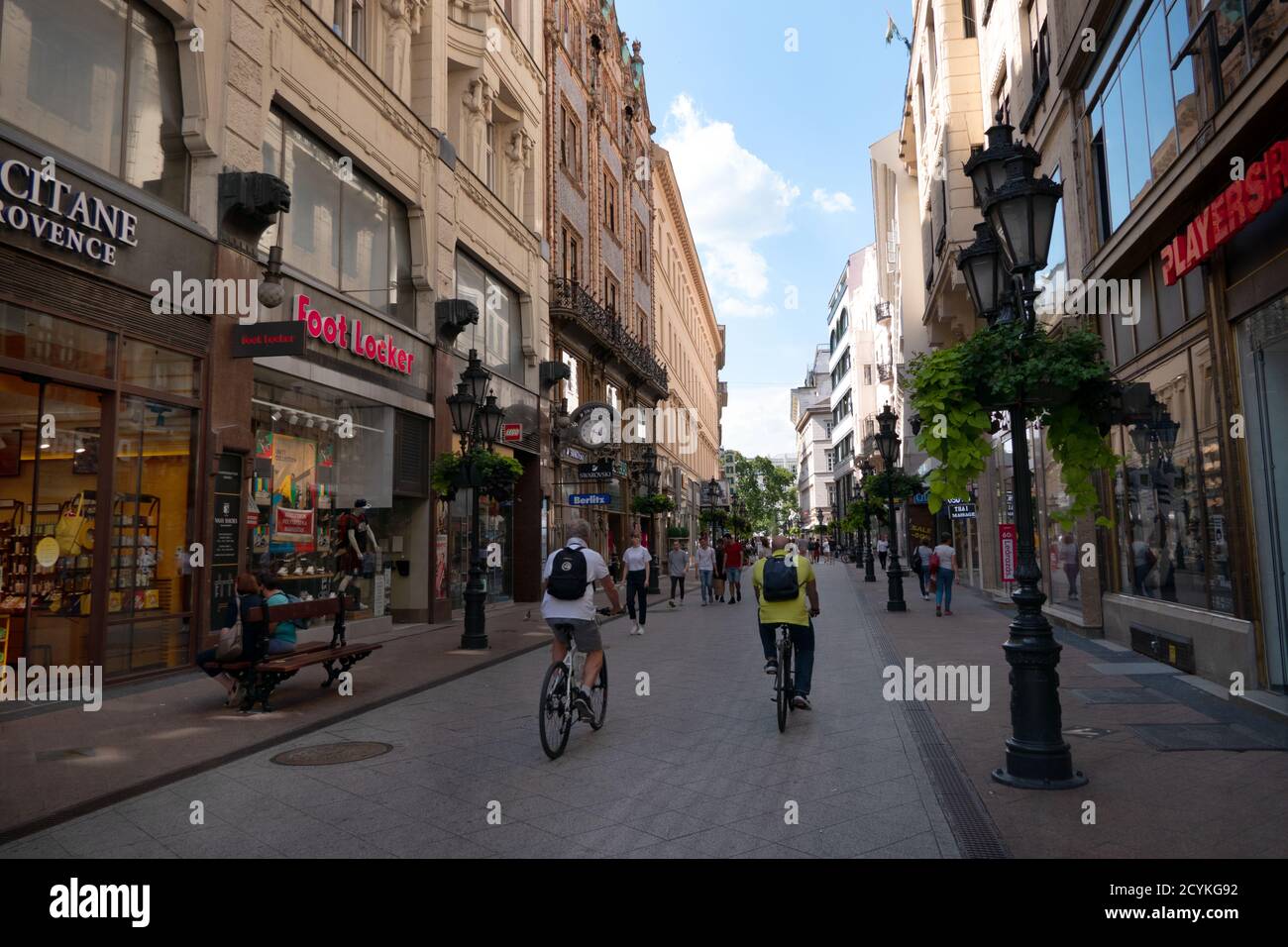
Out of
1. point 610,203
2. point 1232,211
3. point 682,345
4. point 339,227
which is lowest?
point 1232,211

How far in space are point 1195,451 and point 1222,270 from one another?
2.16 metres

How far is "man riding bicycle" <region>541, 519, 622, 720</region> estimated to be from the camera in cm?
759

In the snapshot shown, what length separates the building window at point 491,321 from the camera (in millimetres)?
21297

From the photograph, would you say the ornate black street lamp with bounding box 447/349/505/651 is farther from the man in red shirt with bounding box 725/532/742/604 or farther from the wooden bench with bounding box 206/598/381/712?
the man in red shirt with bounding box 725/532/742/604

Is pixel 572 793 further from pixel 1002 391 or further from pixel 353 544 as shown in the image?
pixel 353 544

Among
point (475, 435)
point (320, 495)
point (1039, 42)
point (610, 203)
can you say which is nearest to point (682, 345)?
point (610, 203)

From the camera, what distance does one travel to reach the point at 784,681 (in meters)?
8.27

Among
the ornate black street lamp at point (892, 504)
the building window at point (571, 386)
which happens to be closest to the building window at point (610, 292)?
the building window at point (571, 386)

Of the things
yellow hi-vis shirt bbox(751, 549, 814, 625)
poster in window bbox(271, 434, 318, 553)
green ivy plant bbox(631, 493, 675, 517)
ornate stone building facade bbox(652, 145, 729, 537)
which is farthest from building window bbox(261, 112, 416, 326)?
ornate stone building facade bbox(652, 145, 729, 537)

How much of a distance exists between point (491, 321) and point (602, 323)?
967 centimetres

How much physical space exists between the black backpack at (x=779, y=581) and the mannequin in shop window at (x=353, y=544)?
865 centimetres

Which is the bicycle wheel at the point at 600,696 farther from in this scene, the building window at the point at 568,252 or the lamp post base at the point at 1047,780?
the building window at the point at 568,252

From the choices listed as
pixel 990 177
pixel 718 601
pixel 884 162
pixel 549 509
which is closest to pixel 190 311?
pixel 990 177

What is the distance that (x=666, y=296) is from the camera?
2093 inches
